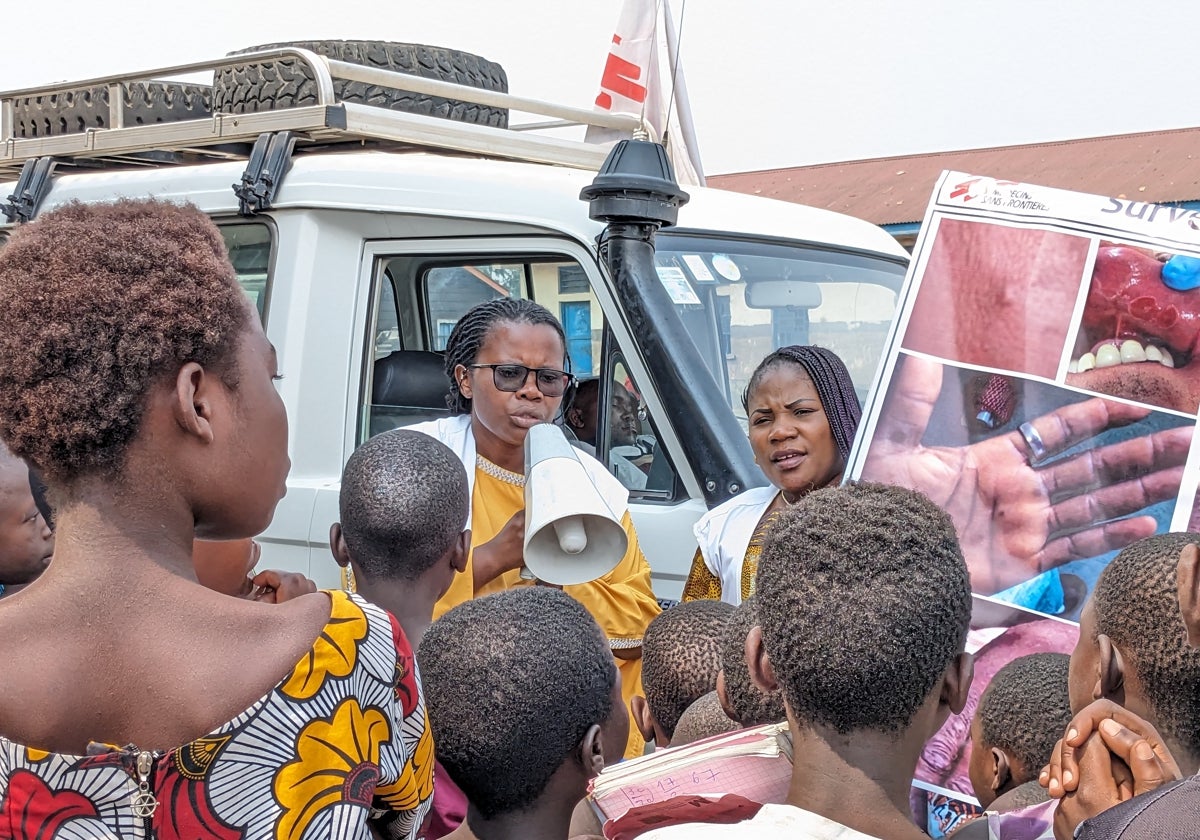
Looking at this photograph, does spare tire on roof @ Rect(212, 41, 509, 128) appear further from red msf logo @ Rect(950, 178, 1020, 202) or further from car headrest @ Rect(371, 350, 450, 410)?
red msf logo @ Rect(950, 178, 1020, 202)

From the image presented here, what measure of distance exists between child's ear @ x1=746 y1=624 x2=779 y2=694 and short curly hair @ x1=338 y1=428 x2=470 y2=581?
1101 mm

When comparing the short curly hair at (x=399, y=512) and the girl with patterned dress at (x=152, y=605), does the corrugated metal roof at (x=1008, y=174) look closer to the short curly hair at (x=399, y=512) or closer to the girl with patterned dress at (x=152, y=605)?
the short curly hair at (x=399, y=512)

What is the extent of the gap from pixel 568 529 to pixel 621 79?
478cm

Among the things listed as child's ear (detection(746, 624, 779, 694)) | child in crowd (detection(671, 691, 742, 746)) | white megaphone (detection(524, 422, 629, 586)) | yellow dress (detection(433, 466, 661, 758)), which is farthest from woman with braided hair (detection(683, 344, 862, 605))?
child's ear (detection(746, 624, 779, 694))

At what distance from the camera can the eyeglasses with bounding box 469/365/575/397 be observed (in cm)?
356

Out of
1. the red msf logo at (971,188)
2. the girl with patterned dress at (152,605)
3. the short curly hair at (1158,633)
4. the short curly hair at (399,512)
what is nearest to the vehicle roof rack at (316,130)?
the short curly hair at (399,512)

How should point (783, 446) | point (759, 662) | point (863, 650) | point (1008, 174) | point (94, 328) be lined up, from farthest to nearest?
point (1008, 174)
point (783, 446)
point (759, 662)
point (863, 650)
point (94, 328)

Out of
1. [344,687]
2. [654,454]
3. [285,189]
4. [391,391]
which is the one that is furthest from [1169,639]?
[285,189]

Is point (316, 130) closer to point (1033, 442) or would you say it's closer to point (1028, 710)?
point (1033, 442)

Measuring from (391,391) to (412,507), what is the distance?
169 centimetres

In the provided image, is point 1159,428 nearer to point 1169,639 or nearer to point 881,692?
point 1169,639

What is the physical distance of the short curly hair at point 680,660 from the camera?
2389mm

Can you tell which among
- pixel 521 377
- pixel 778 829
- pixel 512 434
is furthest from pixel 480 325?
pixel 778 829

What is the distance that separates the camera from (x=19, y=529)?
283cm
